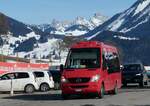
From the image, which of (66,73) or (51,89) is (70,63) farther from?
(51,89)

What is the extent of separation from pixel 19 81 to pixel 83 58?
37.3ft

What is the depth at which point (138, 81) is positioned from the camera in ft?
139

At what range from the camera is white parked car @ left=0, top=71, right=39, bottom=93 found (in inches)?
1486

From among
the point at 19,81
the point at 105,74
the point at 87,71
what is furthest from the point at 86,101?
the point at 19,81

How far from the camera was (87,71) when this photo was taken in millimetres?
26531

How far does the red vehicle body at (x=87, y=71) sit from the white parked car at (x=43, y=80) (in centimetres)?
1142

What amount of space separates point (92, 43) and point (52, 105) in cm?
580

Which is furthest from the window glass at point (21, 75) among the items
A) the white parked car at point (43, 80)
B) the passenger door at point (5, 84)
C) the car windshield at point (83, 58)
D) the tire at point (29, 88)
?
the car windshield at point (83, 58)

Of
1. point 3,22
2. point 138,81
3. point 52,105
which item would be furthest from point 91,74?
point 3,22

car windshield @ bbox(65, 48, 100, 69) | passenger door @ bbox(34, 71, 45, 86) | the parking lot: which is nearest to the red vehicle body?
car windshield @ bbox(65, 48, 100, 69)

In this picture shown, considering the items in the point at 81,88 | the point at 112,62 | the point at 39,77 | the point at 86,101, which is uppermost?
the point at 112,62

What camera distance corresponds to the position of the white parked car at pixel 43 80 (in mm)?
40094

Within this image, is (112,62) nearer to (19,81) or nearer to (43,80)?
(19,81)

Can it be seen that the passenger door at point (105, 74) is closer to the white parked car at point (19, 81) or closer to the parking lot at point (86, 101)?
the parking lot at point (86, 101)
